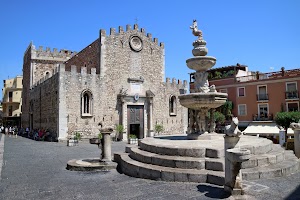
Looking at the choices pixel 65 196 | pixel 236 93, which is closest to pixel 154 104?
pixel 236 93

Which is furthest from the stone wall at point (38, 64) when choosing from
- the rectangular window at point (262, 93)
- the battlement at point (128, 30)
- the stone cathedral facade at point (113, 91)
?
Result: the rectangular window at point (262, 93)

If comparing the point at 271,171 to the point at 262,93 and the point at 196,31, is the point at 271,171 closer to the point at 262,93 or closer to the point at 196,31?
the point at 196,31

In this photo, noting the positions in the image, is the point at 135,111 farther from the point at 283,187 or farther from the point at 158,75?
the point at 283,187

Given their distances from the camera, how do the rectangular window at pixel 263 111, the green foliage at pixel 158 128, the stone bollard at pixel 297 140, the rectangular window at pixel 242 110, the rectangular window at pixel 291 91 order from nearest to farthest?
the stone bollard at pixel 297 140
the green foliage at pixel 158 128
the rectangular window at pixel 291 91
the rectangular window at pixel 263 111
the rectangular window at pixel 242 110

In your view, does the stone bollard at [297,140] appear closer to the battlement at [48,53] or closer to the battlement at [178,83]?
the battlement at [178,83]

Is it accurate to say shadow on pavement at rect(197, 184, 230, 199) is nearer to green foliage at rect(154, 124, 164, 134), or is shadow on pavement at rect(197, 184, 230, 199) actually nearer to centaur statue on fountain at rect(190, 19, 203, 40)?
centaur statue on fountain at rect(190, 19, 203, 40)

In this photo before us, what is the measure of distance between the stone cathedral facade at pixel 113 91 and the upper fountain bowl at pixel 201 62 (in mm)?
13936

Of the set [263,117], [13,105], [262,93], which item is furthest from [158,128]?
[13,105]

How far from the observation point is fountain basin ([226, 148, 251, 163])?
5020 mm

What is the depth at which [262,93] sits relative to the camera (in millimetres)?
31812

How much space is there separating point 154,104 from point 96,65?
7.02 metres

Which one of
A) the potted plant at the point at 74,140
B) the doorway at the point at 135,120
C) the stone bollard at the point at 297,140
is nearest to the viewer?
the stone bollard at the point at 297,140

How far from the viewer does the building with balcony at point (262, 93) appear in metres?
29.6

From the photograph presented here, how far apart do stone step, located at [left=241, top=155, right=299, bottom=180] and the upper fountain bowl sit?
454 cm
